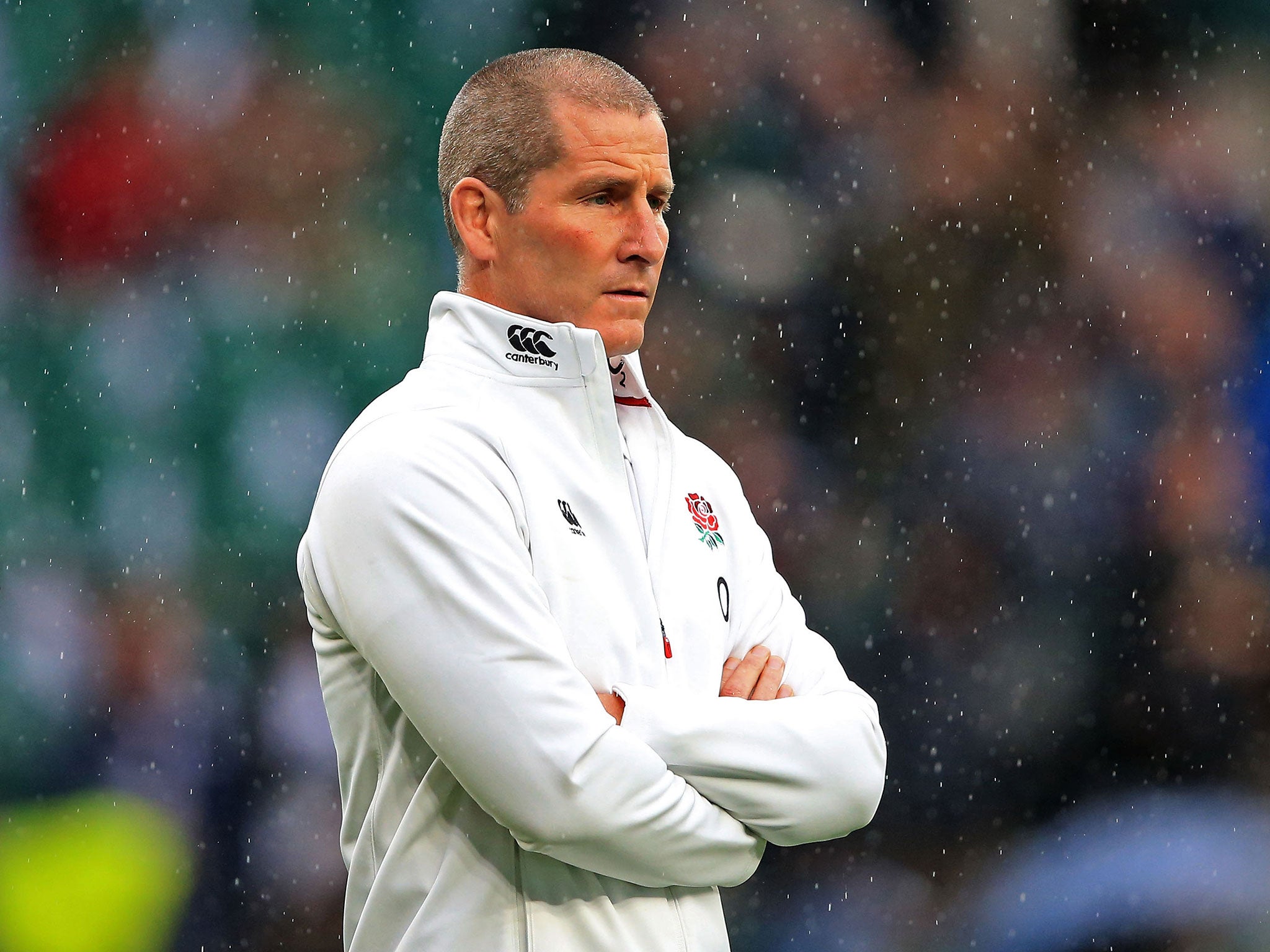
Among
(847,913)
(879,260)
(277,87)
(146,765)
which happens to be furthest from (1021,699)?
(277,87)

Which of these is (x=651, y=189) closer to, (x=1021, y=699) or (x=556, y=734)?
(x=556, y=734)

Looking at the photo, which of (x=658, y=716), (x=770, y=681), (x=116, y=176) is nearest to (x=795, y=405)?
(x=116, y=176)

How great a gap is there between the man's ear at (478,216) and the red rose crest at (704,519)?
37 centimetres

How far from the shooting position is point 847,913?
159 inches

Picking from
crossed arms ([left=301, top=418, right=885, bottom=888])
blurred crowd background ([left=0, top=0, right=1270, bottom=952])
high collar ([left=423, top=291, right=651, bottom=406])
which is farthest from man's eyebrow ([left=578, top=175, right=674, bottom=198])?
blurred crowd background ([left=0, top=0, right=1270, bottom=952])

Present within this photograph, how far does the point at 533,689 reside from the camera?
4.44 ft

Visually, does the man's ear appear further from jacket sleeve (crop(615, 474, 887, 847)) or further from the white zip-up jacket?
jacket sleeve (crop(615, 474, 887, 847))

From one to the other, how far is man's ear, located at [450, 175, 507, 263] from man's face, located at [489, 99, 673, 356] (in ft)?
0.04

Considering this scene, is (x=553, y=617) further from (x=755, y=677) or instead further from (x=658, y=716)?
(x=755, y=677)

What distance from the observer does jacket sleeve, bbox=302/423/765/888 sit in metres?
1.35

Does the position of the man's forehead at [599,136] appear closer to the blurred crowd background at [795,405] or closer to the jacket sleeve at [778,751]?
the jacket sleeve at [778,751]

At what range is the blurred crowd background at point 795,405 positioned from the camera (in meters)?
3.77

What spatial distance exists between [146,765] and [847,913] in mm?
1917

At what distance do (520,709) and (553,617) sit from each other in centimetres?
14
